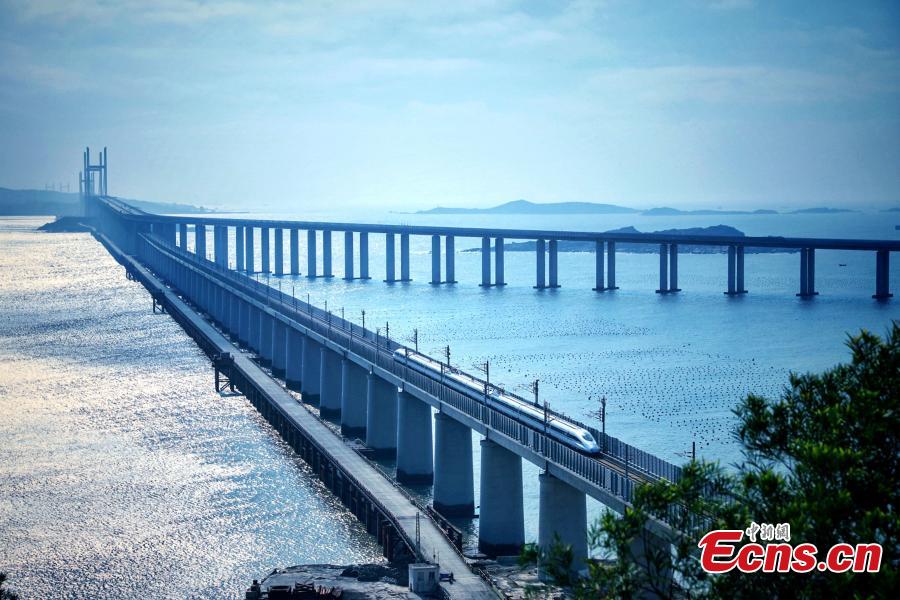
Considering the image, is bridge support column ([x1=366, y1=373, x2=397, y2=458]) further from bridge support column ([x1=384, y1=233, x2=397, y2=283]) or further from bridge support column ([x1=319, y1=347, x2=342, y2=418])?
bridge support column ([x1=384, y1=233, x2=397, y2=283])

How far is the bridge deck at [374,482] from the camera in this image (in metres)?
29.9

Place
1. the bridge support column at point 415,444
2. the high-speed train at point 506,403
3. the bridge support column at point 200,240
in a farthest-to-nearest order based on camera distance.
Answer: the bridge support column at point 200,240
the bridge support column at point 415,444
the high-speed train at point 506,403

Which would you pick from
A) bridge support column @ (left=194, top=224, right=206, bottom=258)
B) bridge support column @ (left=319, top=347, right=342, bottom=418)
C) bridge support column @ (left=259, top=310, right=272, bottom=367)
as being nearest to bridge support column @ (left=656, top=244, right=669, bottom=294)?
bridge support column @ (left=259, top=310, right=272, bottom=367)

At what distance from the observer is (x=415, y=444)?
44375 millimetres

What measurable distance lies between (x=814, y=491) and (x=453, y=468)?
2368cm

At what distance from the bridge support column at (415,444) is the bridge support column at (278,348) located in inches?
1158

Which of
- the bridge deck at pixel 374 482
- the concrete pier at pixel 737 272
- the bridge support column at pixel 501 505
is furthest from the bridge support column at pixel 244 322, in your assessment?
the concrete pier at pixel 737 272

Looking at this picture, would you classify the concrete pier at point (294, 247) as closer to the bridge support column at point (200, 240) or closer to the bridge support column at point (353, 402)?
the bridge support column at point (200, 240)

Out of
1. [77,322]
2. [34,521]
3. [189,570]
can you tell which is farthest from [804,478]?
[77,322]

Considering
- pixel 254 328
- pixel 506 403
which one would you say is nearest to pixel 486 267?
pixel 254 328

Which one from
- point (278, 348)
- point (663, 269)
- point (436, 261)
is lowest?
point (278, 348)

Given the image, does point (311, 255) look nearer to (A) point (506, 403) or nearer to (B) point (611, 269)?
(B) point (611, 269)

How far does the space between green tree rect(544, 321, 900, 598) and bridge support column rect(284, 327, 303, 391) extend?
4963cm

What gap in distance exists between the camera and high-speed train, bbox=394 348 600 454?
103ft
